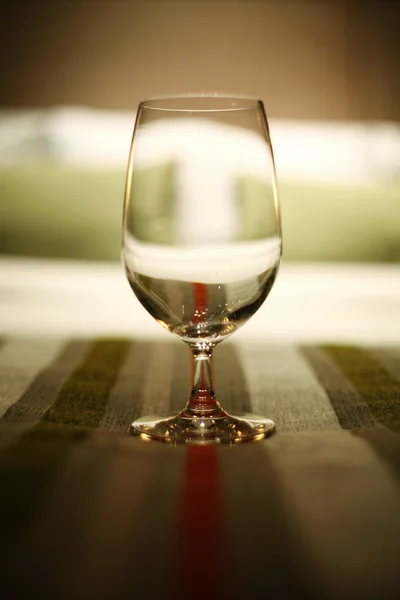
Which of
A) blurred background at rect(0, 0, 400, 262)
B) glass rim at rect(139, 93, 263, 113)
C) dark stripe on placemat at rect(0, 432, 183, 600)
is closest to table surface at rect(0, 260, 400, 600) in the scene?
dark stripe on placemat at rect(0, 432, 183, 600)

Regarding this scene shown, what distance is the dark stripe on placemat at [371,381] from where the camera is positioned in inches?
19.1

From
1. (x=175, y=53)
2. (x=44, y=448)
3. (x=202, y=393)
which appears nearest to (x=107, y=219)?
(x=175, y=53)

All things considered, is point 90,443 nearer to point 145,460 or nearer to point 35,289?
point 145,460

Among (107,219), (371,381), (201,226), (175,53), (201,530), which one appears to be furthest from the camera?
(175,53)

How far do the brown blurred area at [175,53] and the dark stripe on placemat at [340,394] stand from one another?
1664mm

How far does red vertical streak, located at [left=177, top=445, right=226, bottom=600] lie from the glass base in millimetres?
110

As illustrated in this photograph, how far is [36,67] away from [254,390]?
1850 millimetres

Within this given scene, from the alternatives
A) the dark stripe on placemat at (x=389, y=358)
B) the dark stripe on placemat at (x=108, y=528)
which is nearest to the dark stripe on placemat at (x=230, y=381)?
the dark stripe on placemat at (x=389, y=358)

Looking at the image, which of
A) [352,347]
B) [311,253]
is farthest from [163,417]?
[311,253]

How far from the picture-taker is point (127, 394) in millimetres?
550

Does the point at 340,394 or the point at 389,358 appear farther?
the point at 389,358

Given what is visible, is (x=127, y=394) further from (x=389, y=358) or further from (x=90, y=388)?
(x=389, y=358)

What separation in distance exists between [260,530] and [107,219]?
1320 mm

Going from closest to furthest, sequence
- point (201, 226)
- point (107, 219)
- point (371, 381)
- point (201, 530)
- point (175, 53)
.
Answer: point (201, 530), point (201, 226), point (371, 381), point (107, 219), point (175, 53)
